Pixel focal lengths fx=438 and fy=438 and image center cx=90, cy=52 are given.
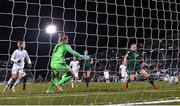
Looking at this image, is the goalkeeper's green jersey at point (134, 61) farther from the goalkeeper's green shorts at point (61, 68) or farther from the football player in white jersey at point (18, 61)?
the football player in white jersey at point (18, 61)

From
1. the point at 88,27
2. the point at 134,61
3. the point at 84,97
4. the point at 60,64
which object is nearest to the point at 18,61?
the point at 60,64

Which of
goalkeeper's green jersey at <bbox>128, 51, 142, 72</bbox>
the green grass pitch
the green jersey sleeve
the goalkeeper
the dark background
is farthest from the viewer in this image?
the dark background

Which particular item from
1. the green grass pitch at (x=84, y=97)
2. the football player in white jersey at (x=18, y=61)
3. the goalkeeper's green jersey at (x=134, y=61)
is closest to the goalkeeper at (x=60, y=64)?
the green grass pitch at (x=84, y=97)

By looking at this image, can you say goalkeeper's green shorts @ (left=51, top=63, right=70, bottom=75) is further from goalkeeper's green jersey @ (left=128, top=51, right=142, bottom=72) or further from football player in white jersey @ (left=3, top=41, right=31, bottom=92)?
goalkeeper's green jersey @ (left=128, top=51, right=142, bottom=72)

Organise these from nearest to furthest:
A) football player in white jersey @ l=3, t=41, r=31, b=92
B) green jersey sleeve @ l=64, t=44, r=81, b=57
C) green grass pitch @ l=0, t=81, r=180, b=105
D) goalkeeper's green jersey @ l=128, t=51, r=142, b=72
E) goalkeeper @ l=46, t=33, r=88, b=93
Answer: green grass pitch @ l=0, t=81, r=180, b=105
green jersey sleeve @ l=64, t=44, r=81, b=57
goalkeeper @ l=46, t=33, r=88, b=93
football player in white jersey @ l=3, t=41, r=31, b=92
goalkeeper's green jersey @ l=128, t=51, r=142, b=72

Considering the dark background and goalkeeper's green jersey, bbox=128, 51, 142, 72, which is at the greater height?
the dark background

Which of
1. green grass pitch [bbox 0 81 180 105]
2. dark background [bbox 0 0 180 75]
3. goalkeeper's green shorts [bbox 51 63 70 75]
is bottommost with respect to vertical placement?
green grass pitch [bbox 0 81 180 105]

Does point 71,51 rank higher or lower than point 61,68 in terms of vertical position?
higher

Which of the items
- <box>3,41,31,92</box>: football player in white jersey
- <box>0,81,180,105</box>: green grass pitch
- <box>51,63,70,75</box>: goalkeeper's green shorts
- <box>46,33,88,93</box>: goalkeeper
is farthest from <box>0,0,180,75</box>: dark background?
<box>0,81,180,105</box>: green grass pitch

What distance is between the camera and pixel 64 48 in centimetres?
1197

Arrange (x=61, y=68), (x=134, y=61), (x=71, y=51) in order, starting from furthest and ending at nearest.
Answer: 1. (x=134, y=61)
2. (x=61, y=68)
3. (x=71, y=51)

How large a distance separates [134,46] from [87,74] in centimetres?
292

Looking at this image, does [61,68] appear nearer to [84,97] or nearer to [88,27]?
[84,97]

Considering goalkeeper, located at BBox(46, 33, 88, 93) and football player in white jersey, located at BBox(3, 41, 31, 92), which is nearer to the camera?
goalkeeper, located at BBox(46, 33, 88, 93)
